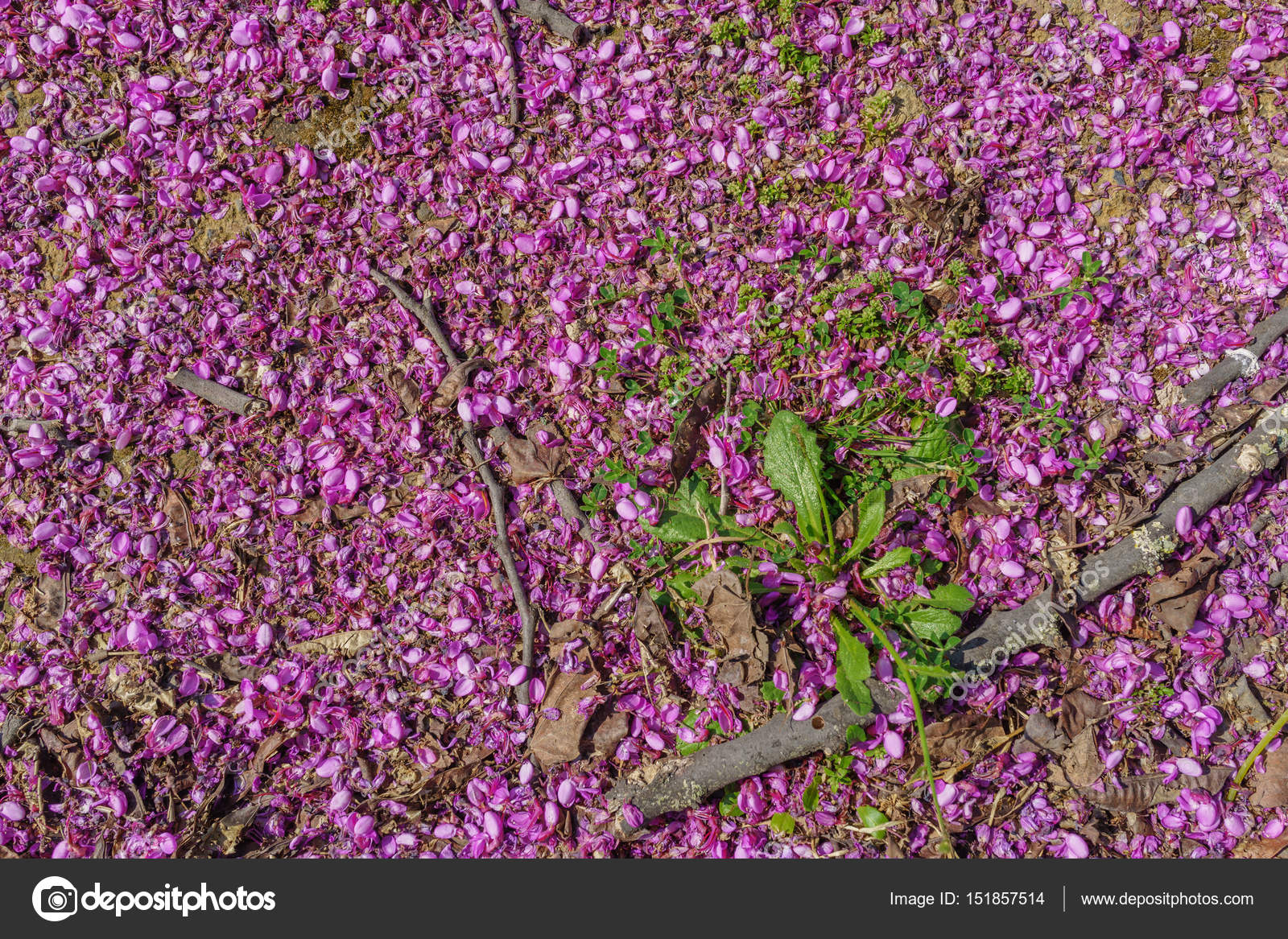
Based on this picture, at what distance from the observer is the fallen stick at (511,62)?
3773mm

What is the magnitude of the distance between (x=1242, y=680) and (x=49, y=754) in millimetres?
5456

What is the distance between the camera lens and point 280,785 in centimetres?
354

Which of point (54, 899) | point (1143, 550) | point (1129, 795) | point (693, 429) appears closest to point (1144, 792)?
point (1129, 795)

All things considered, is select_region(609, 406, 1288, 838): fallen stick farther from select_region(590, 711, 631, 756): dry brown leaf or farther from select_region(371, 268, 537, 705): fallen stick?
select_region(371, 268, 537, 705): fallen stick

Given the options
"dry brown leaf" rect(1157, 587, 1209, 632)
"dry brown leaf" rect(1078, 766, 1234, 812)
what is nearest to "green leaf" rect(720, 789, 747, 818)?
"dry brown leaf" rect(1078, 766, 1234, 812)

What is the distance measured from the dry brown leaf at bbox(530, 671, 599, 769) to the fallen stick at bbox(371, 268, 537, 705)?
139 mm

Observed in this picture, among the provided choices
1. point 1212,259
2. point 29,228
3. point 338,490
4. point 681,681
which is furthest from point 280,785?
point 1212,259

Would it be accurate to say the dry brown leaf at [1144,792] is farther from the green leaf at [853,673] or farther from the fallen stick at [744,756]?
the green leaf at [853,673]

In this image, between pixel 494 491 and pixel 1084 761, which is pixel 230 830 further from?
pixel 1084 761

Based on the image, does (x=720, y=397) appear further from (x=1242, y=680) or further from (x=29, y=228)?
(x=29, y=228)

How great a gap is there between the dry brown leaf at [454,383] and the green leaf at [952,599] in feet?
7.46

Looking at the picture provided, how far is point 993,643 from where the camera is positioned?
134 inches

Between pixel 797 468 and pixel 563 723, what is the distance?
153cm

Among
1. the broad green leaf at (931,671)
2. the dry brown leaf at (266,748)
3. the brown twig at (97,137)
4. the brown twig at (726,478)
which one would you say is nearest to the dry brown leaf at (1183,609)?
the broad green leaf at (931,671)
